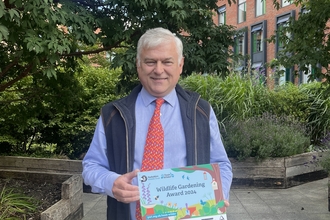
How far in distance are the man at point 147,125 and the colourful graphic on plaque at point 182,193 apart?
4.3 inches

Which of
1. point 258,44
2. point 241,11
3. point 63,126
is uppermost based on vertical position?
point 241,11

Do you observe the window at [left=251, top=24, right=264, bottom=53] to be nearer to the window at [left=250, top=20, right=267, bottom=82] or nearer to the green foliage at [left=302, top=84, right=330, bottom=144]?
the window at [left=250, top=20, right=267, bottom=82]

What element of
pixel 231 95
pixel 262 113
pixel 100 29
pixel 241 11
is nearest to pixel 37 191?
pixel 100 29

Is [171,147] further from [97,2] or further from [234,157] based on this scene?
[234,157]

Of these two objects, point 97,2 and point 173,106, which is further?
point 97,2

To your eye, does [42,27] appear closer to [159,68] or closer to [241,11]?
[159,68]

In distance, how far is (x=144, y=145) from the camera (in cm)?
176

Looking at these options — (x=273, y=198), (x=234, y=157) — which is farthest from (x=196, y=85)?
(x=273, y=198)

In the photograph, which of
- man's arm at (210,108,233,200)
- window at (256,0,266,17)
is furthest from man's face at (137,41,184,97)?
window at (256,0,266,17)

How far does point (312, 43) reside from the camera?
5445mm

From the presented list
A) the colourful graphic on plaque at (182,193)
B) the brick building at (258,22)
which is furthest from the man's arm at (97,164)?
the brick building at (258,22)

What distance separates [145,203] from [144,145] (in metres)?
0.31

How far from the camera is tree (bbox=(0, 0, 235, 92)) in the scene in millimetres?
2916

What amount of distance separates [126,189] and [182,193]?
0.27 metres
